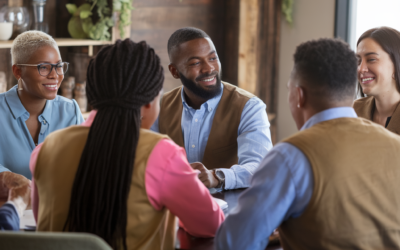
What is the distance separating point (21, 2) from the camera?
2.90m

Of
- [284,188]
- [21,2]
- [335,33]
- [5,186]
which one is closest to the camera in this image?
[284,188]

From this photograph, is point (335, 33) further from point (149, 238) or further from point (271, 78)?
point (149, 238)

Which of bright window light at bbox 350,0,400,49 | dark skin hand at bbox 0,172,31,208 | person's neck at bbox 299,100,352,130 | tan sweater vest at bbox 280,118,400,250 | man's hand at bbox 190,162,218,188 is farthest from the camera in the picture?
bright window light at bbox 350,0,400,49

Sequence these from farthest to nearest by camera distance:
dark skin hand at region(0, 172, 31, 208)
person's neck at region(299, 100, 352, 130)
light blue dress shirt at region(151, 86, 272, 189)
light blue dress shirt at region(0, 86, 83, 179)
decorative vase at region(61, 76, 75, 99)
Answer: decorative vase at region(61, 76, 75, 99) → light blue dress shirt at region(0, 86, 83, 179) → light blue dress shirt at region(151, 86, 272, 189) → dark skin hand at region(0, 172, 31, 208) → person's neck at region(299, 100, 352, 130)

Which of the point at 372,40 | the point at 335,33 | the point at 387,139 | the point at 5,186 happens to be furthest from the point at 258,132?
the point at 335,33

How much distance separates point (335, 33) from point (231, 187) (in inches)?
103

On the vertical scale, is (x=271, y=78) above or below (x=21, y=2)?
below

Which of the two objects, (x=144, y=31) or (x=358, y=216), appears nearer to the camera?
(x=358, y=216)

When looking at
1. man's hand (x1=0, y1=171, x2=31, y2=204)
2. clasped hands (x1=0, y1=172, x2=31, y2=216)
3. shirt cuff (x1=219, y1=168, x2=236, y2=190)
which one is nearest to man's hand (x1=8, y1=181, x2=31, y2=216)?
clasped hands (x1=0, y1=172, x2=31, y2=216)

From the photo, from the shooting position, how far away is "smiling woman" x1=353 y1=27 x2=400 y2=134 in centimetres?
211

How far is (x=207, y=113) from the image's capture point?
223 cm

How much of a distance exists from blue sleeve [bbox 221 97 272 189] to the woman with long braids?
576 mm

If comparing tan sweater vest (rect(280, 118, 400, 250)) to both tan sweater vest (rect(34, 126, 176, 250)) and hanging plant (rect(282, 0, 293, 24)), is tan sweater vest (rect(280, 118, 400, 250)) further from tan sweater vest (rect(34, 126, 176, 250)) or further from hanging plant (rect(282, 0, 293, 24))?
hanging plant (rect(282, 0, 293, 24))

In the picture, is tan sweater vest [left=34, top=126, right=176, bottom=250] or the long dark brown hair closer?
tan sweater vest [left=34, top=126, right=176, bottom=250]
